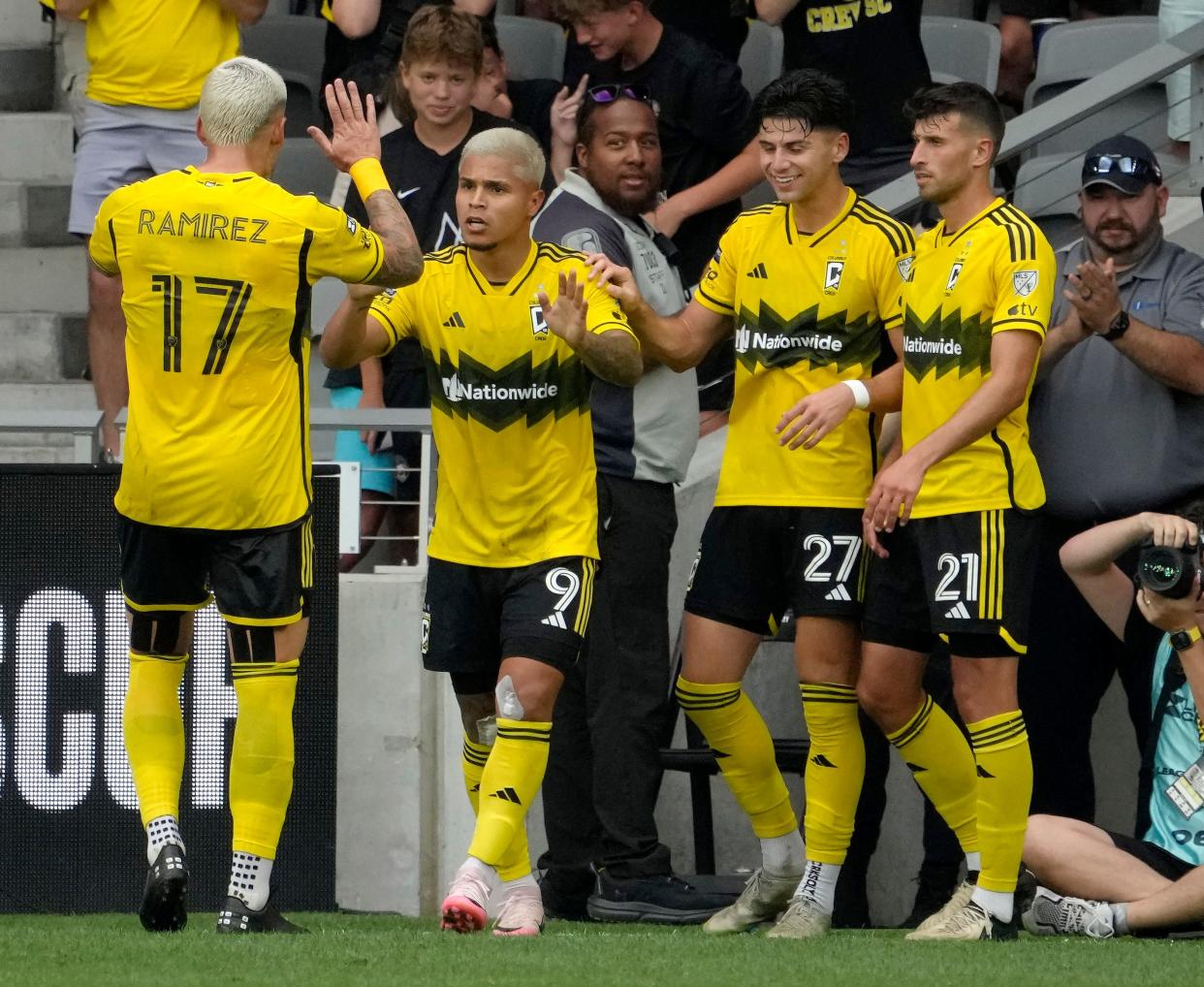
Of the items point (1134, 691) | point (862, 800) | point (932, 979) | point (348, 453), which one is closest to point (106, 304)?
point (348, 453)

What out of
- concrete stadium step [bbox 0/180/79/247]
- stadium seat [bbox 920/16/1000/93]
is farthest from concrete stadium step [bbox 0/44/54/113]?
stadium seat [bbox 920/16/1000/93]

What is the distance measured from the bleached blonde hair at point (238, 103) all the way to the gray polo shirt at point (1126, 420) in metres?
2.61

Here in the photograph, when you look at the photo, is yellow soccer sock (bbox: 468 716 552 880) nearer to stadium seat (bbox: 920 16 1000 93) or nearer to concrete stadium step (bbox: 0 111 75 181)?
stadium seat (bbox: 920 16 1000 93)

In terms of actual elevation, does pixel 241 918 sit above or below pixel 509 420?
below

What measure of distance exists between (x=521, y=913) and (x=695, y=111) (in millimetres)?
3564

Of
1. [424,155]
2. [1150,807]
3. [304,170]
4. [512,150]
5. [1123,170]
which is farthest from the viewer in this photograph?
[304,170]

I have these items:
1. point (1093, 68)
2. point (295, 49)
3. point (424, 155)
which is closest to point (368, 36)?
point (295, 49)

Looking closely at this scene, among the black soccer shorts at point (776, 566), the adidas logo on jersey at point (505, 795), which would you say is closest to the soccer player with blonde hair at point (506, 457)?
the adidas logo on jersey at point (505, 795)

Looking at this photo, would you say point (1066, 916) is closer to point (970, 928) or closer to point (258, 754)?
point (970, 928)

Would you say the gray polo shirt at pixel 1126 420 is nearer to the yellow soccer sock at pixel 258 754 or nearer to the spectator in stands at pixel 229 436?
the spectator in stands at pixel 229 436

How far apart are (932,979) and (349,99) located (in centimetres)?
298

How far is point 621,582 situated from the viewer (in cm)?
730

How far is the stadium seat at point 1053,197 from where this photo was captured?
28.1 ft

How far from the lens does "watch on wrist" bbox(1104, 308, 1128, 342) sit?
659cm
